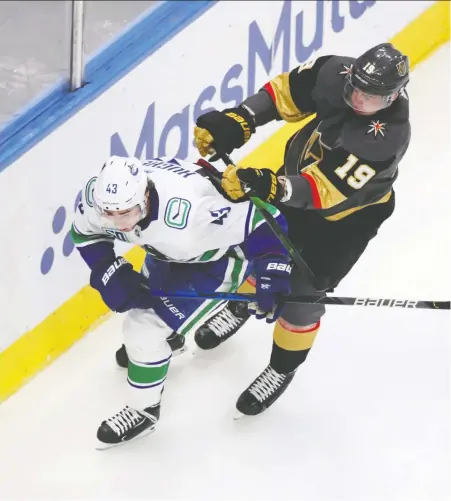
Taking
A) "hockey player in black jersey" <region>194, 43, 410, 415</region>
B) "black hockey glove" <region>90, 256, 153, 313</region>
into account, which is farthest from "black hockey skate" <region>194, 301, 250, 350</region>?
"black hockey glove" <region>90, 256, 153, 313</region>

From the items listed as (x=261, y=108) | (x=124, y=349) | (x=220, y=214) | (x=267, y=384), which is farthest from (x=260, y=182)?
(x=124, y=349)

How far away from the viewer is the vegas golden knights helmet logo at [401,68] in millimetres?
2446

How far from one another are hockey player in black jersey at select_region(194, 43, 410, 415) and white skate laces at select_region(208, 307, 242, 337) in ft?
0.75

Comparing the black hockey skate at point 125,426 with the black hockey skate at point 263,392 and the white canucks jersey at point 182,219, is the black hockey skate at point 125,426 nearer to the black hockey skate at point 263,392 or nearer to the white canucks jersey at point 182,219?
the black hockey skate at point 263,392

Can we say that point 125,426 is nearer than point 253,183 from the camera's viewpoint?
No

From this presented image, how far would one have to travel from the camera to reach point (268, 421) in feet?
9.69

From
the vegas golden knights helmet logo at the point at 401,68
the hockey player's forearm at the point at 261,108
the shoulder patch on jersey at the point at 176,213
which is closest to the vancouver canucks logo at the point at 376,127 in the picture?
the vegas golden knights helmet logo at the point at 401,68

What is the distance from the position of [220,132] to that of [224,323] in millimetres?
725

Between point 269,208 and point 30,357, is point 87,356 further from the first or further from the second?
point 269,208

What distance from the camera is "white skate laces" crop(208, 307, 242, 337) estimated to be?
3.16m

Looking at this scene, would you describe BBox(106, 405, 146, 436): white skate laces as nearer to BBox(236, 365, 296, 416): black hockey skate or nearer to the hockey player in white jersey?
the hockey player in white jersey

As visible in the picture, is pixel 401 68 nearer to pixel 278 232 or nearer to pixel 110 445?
pixel 278 232

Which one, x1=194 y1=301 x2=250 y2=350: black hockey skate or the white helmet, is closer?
the white helmet

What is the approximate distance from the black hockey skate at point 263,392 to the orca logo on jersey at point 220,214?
64cm
